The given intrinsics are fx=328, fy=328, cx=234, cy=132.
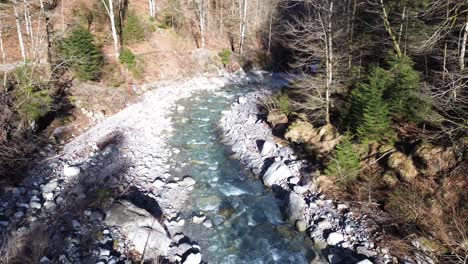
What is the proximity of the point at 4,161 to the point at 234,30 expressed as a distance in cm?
2807

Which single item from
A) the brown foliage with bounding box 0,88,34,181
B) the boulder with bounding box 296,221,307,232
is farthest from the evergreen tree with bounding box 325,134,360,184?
the brown foliage with bounding box 0,88,34,181

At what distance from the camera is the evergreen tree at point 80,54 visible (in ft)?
64.2

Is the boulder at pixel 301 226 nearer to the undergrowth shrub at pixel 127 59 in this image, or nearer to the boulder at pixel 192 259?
the boulder at pixel 192 259

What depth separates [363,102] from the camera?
12781mm

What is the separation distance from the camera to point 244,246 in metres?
10.2

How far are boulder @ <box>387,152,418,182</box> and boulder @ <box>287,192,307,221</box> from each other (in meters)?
3.42

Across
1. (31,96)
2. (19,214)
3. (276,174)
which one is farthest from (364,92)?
(31,96)

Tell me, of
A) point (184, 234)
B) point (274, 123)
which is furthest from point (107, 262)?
point (274, 123)

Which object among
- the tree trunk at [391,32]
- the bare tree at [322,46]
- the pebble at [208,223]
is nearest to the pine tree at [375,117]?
the bare tree at [322,46]

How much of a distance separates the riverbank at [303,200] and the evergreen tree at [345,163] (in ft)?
3.44

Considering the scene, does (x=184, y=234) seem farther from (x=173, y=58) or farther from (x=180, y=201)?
(x=173, y=58)

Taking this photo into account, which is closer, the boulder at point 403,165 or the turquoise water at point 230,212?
the turquoise water at point 230,212

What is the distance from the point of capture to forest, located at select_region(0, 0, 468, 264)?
10.1 meters

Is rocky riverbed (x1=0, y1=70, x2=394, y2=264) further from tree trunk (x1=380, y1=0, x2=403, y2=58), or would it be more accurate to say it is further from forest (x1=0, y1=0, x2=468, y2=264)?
tree trunk (x1=380, y1=0, x2=403, y2=58)
